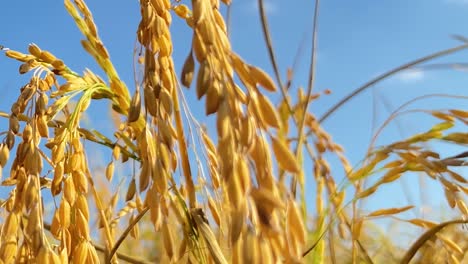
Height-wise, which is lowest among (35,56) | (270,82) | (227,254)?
(227,254)

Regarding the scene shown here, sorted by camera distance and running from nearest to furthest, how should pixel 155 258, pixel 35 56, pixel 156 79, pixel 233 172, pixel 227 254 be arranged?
Result: pixel 233 172, pixel 156 79, pixel 35 56, pixel 227 254, pixel 155 258

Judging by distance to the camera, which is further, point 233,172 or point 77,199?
point 77,199

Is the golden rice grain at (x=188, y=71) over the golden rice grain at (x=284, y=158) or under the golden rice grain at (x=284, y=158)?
over

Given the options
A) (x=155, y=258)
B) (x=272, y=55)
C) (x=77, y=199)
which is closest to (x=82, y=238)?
(x=77, y=199)

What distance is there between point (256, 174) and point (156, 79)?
0.71ft

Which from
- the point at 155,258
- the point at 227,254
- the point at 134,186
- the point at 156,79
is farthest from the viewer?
the point at 155,258

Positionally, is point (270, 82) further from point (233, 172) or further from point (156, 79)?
point (156, 79)

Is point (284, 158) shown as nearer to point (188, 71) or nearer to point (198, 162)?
point (188, 71)

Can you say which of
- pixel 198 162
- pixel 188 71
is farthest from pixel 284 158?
pixel 198 162

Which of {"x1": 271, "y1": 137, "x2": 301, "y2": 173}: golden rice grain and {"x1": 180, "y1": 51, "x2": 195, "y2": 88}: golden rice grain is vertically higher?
{"x1": 180, "y1": 51, "x2": 195, "y2": 88}: golden rice grain

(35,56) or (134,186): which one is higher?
(35,56)

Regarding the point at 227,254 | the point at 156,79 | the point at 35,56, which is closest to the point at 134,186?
the point at 156,79

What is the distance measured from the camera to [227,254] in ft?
4.15

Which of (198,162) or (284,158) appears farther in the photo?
(198,162)
